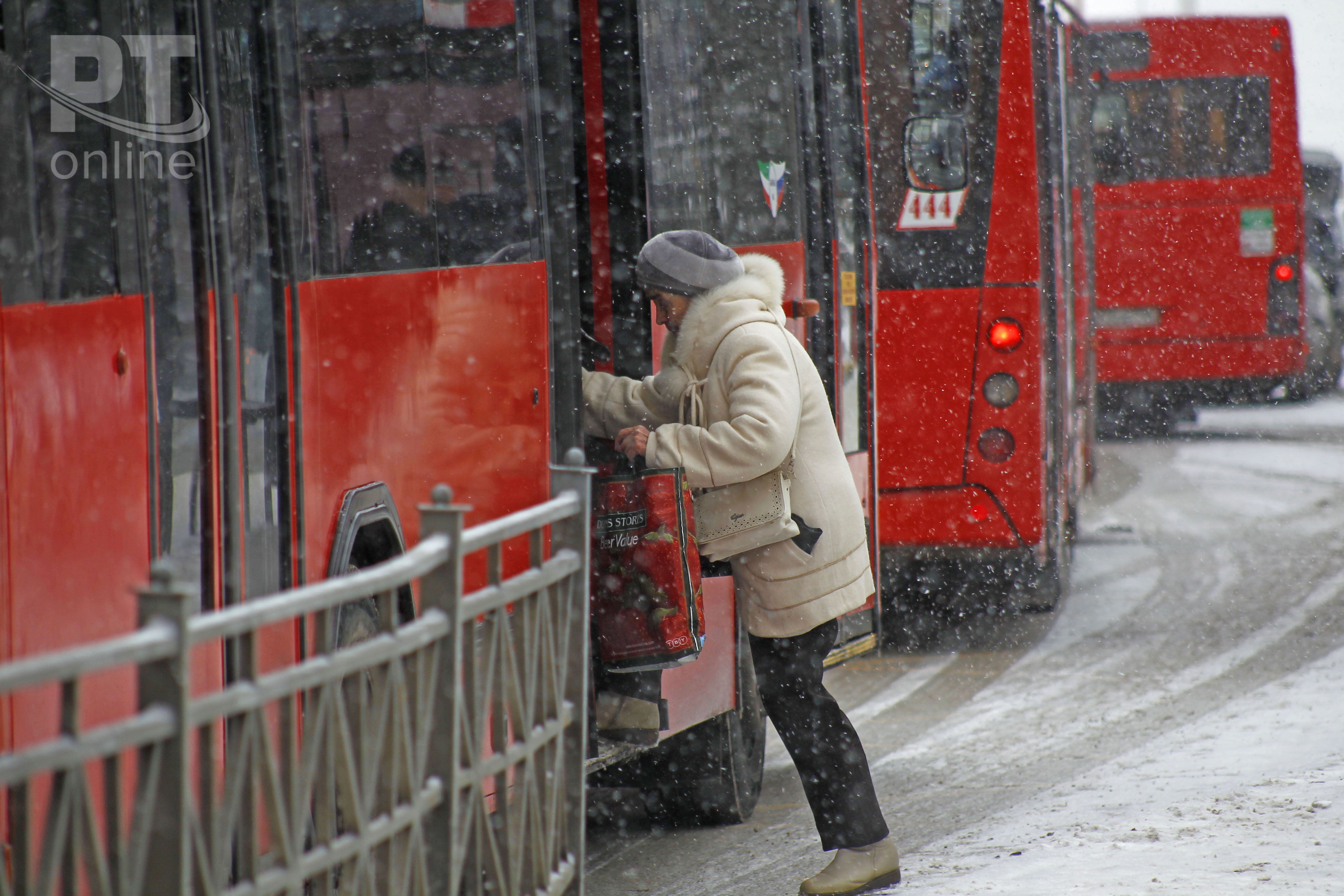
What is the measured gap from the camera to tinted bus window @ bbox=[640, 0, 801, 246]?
4.78 m

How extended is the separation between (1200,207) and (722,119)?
11446 millimetres

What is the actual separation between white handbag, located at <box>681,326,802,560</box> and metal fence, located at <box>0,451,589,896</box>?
95 cm

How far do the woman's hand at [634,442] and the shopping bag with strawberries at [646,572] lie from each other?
0.05 metres

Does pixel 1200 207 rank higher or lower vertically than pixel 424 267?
higher

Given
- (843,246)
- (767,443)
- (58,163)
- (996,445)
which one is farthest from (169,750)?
(996,445)

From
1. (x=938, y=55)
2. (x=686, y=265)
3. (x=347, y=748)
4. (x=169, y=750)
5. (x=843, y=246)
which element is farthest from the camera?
(x=938, y=55)

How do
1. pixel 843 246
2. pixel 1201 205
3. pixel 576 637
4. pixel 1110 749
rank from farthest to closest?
pixel 1201 205, pixel 843 246, pixel 1110 749, pixel 576 637

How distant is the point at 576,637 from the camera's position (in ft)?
10.2

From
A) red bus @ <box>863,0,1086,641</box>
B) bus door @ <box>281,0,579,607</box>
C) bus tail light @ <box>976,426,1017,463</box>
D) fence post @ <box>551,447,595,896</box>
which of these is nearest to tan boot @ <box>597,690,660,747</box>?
bus door @ <box>281,0,579,607</box>

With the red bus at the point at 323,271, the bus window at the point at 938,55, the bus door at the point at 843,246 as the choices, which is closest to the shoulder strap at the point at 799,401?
the red bus at the point at 323,271

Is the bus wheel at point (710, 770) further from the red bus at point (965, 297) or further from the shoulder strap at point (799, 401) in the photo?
the red bus at point (965, 297)

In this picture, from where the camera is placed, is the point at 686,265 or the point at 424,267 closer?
the point at 424,267

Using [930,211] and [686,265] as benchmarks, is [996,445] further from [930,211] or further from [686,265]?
[686,265]

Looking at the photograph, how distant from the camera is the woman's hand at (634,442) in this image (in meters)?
4.15
